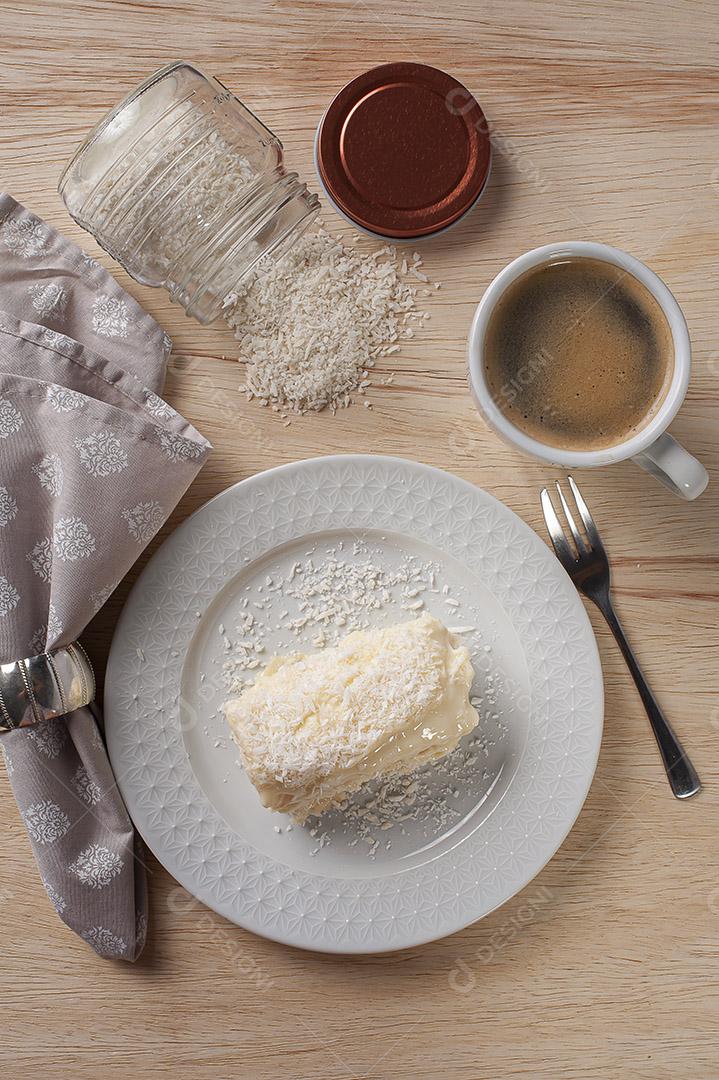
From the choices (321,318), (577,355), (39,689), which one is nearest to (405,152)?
(321,318)

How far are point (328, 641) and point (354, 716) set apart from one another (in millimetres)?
182

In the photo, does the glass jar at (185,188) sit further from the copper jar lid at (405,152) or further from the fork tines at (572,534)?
the fork tines at (572,534)

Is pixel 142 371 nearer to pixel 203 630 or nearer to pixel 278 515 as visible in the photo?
pixel 278 515

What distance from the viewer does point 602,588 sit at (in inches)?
50.2

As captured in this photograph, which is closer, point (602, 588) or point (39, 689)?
point (39, 689)

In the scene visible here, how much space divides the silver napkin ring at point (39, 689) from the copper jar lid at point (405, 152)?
0.80m

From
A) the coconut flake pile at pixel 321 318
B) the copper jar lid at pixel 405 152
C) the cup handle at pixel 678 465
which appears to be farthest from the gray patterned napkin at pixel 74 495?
the cup handle at pixel 678 465

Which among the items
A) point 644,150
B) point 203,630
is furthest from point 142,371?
point 644,150

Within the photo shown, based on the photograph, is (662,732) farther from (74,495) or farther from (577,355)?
(74,495)

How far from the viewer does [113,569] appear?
3.88ft

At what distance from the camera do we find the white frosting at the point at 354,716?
110 cm

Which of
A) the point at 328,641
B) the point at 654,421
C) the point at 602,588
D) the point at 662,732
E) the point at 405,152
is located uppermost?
the point at 405,152

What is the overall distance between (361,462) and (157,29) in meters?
→ 0.76

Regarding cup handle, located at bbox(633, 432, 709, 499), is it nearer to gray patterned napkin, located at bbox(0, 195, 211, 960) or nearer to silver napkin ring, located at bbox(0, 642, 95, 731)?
gray patterned napkin, located at bbox(0, 195, 211, 960)
